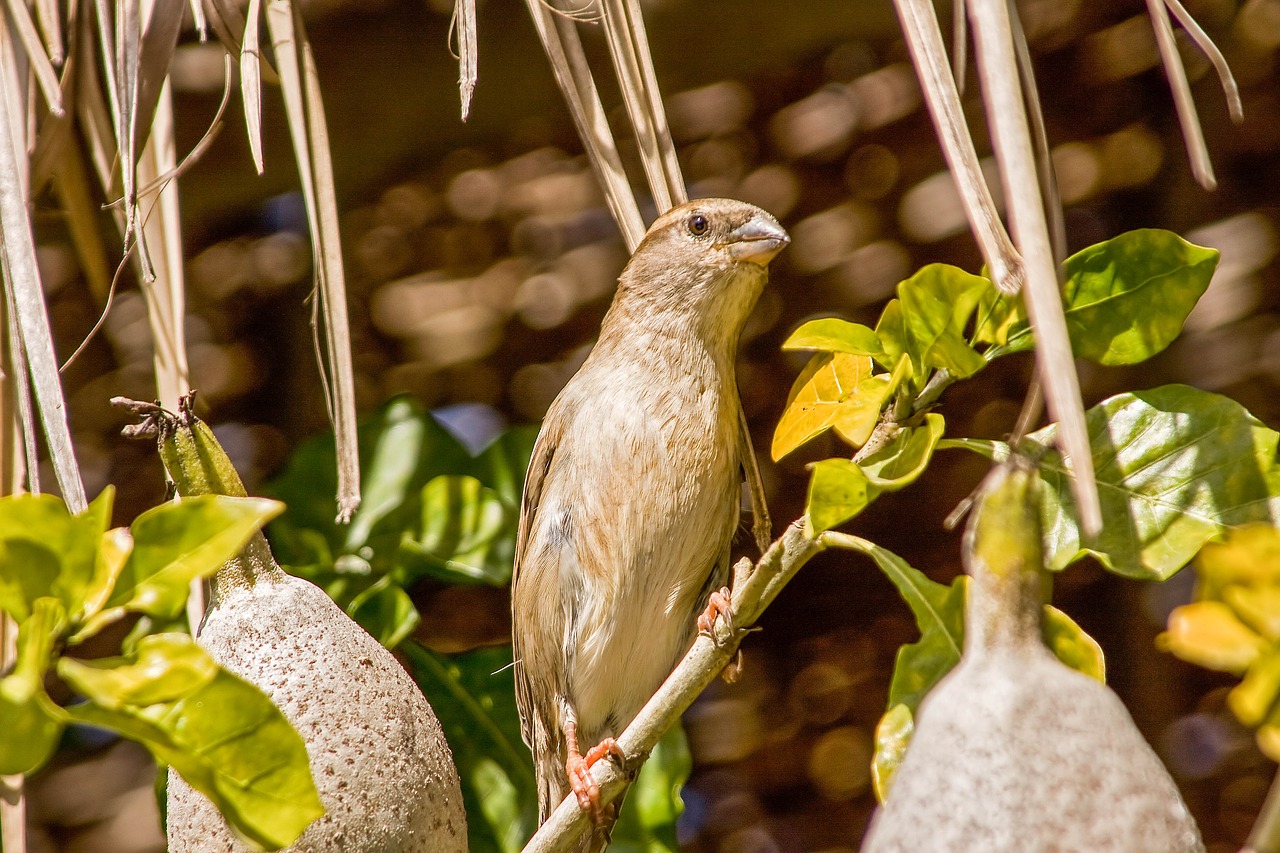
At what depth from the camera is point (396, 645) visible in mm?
1363

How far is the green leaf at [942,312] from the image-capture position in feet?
2.45

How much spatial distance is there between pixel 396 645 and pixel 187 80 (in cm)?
72

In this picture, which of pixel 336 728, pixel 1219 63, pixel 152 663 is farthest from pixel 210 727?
pixel 1219 63

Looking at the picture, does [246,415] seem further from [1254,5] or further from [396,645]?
[1254,5]

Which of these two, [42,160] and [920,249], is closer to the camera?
[42,160]

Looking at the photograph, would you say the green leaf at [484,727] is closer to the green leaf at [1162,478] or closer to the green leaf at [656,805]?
the green leaf at [656,805]

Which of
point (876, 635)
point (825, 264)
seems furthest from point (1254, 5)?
point (876, 635)

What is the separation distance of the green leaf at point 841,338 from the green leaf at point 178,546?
0.34 metres

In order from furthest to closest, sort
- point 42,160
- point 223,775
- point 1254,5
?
point 1254,5 → point 42,160 → point 223,775

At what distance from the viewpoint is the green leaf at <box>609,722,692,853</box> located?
135 centimetres

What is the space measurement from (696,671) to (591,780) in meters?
0.32

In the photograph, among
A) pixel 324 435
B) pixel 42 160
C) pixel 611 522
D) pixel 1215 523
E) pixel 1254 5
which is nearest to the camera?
pixel 1215 523

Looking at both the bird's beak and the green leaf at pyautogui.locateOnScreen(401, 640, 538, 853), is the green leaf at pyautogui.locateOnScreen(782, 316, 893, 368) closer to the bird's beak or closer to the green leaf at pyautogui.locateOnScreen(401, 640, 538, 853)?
the bird's beak

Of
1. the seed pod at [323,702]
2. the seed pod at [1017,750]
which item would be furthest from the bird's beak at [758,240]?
the seed pod at [1017,750]
